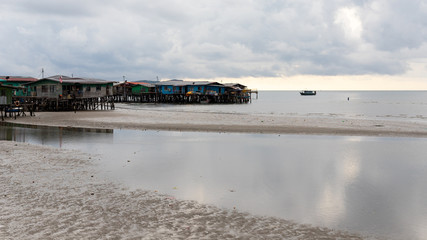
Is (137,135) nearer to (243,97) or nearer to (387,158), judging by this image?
(387,158)

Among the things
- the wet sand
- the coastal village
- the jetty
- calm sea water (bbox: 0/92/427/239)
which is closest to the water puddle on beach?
calm sea water (bbox: 0/92/427/239)

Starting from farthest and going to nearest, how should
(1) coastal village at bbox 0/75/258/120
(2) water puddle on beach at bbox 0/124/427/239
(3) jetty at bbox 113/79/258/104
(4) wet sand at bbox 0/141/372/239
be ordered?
(3) jetty at bbox 113/79/258/104, (1) coastal village at bbox 0/75/258/120, (2) water puddle on beach at bbox 0/124/427/239, (4) wet sand at bbox 0/141/372/239

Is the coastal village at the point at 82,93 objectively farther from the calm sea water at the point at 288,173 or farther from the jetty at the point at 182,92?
the calm sea water at the point at 288,173

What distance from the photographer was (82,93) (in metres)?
55.4

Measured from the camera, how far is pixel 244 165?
15.6 metres

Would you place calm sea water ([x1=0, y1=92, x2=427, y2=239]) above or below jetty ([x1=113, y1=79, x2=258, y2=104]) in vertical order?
below

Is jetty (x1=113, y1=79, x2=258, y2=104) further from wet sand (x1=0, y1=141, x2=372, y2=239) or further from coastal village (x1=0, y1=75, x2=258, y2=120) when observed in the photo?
wet sand (x1=0, y1=141, x2=372, y2=239)

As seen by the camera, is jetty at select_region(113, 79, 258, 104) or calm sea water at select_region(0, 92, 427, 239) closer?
calm sea water at select_region(0, 92, 427, 239)

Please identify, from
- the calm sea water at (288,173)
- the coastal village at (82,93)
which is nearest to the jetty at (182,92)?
the coastal village at (82,93)

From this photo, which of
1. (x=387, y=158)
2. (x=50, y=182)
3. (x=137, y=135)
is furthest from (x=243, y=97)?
(x=50, y=182)

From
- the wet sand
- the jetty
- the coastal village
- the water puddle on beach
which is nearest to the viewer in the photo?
the wet sand

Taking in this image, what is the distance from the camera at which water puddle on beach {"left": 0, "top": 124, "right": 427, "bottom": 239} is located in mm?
9434

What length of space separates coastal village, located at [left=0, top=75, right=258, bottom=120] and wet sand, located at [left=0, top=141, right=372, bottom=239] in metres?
30.8

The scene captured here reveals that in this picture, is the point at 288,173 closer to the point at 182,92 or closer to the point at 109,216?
the point at 109,216
